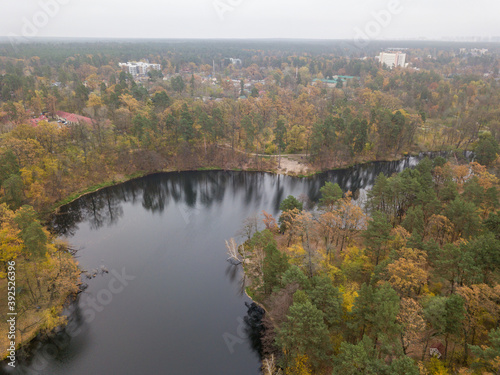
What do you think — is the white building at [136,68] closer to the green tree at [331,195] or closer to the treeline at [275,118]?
the treeline at [275,118]

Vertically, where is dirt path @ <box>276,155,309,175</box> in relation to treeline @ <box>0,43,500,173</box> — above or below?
below

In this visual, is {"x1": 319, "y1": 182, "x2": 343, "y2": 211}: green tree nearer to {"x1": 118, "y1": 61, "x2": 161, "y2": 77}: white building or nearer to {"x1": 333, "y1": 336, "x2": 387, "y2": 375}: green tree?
{"x1": 333, "y1": 336, "x2": 387, "y2": 375}: green tree

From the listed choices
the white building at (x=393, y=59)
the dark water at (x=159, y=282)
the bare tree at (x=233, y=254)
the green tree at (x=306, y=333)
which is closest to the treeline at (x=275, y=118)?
the dark water at (x=159, y=282)

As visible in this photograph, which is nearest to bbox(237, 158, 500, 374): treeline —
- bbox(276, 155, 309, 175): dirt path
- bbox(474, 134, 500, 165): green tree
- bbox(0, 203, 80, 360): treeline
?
bbox(0, 203, 80, 360): treeline

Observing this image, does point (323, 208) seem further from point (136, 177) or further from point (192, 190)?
point (136, 177)

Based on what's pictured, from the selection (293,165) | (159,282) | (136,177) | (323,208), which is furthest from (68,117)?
(323,208)
